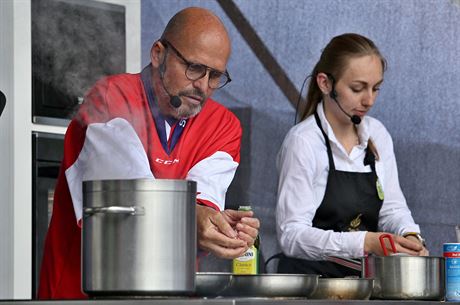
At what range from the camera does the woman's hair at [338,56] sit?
9.69ft

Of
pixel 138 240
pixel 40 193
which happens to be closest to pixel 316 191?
pixel 40 193

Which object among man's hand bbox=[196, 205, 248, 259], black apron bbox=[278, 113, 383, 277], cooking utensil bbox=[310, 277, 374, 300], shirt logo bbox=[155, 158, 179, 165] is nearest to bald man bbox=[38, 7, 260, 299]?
shirt logo bbox=[155, 158, 179, 165]

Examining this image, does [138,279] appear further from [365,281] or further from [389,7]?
[389,7]

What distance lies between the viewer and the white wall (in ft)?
9.28

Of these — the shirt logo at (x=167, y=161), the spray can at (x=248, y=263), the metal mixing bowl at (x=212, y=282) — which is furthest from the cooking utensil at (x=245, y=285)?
the spray can at (x=248, y=263)

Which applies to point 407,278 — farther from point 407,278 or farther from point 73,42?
point 73,42

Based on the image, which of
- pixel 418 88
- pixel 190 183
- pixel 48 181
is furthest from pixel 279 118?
pixel 190 183

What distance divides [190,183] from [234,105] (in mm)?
2049

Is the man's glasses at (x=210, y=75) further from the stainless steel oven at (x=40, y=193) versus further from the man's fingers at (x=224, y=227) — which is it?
the stainless steel oven at (x=40, y=193)

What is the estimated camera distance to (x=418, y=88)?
3.55 metres

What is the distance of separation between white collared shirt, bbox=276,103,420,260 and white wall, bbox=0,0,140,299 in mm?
713

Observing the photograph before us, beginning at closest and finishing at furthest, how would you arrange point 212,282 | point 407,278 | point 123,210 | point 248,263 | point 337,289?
1. point 123,210
2. point 212,282
3. point 337,289
4. point 407,278
5. point 248,263

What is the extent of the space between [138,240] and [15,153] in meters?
1.66

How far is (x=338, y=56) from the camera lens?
9.73ft
